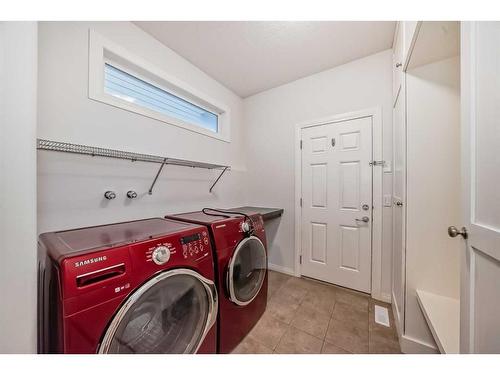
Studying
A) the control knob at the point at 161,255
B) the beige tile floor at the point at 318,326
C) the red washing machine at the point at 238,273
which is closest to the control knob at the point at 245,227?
the red washing machine at the point at 238,273

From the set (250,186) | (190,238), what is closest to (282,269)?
(250,186)

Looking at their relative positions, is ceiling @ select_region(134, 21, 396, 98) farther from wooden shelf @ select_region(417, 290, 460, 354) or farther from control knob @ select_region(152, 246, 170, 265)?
wooden shelf @ select_region(417, 290, 460, 354)

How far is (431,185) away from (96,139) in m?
2.35

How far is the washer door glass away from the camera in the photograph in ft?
4.10

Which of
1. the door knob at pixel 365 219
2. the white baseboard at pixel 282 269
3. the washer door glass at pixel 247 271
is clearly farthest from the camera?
the white baseboard at pixel 282 269

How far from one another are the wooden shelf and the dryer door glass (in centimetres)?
126

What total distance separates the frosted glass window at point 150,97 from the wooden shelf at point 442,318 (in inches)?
96.2

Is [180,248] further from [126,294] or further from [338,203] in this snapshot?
[338,203]

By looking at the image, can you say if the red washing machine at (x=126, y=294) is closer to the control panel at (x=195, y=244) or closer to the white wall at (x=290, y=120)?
the control panel at (x=195, y=244)

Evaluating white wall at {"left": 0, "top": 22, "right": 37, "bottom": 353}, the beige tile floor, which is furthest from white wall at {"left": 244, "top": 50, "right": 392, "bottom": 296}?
white wall at {"left": 0, "top": 22, "right": 37, "bottom": 353}

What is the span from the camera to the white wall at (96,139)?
1.14 m

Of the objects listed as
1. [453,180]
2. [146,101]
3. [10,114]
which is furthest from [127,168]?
[453,180]

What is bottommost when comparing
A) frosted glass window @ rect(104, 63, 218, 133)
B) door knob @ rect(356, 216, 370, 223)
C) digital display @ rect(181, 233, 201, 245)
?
door knob @ rect(356, 216, 370, 223)
